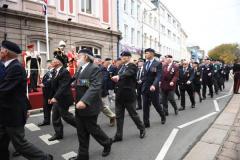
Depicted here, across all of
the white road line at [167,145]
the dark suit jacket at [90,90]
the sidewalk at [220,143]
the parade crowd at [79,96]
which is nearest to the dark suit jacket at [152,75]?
the parade crowd at [79,96]

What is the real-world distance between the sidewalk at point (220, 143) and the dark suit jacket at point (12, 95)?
299 cm

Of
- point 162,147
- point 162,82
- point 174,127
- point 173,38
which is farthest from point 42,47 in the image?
point 173,38

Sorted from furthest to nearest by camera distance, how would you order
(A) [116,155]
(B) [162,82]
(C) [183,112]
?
(C) [183,112], (B) [162,82], (A) [116,155]

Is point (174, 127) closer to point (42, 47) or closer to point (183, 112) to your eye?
point (183, 112)

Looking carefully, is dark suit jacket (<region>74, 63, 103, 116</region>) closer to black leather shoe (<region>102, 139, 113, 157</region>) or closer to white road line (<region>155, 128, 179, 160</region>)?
black leather shoe (<region>102, 139, 113, 157</region>)

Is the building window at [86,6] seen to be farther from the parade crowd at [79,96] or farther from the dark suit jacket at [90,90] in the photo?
the dark suit jacket at [90,90]

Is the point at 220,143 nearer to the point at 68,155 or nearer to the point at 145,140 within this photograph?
the point at 145,140

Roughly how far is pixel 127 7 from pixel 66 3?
1173 cm

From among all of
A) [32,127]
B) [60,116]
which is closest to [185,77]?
[32,127]

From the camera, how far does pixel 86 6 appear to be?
72.5 ft

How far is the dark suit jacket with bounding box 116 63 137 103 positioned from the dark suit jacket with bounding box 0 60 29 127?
2.54 meters

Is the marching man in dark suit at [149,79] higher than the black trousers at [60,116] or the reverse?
higher

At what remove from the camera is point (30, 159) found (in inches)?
177

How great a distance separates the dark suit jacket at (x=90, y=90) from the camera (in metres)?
4.94
